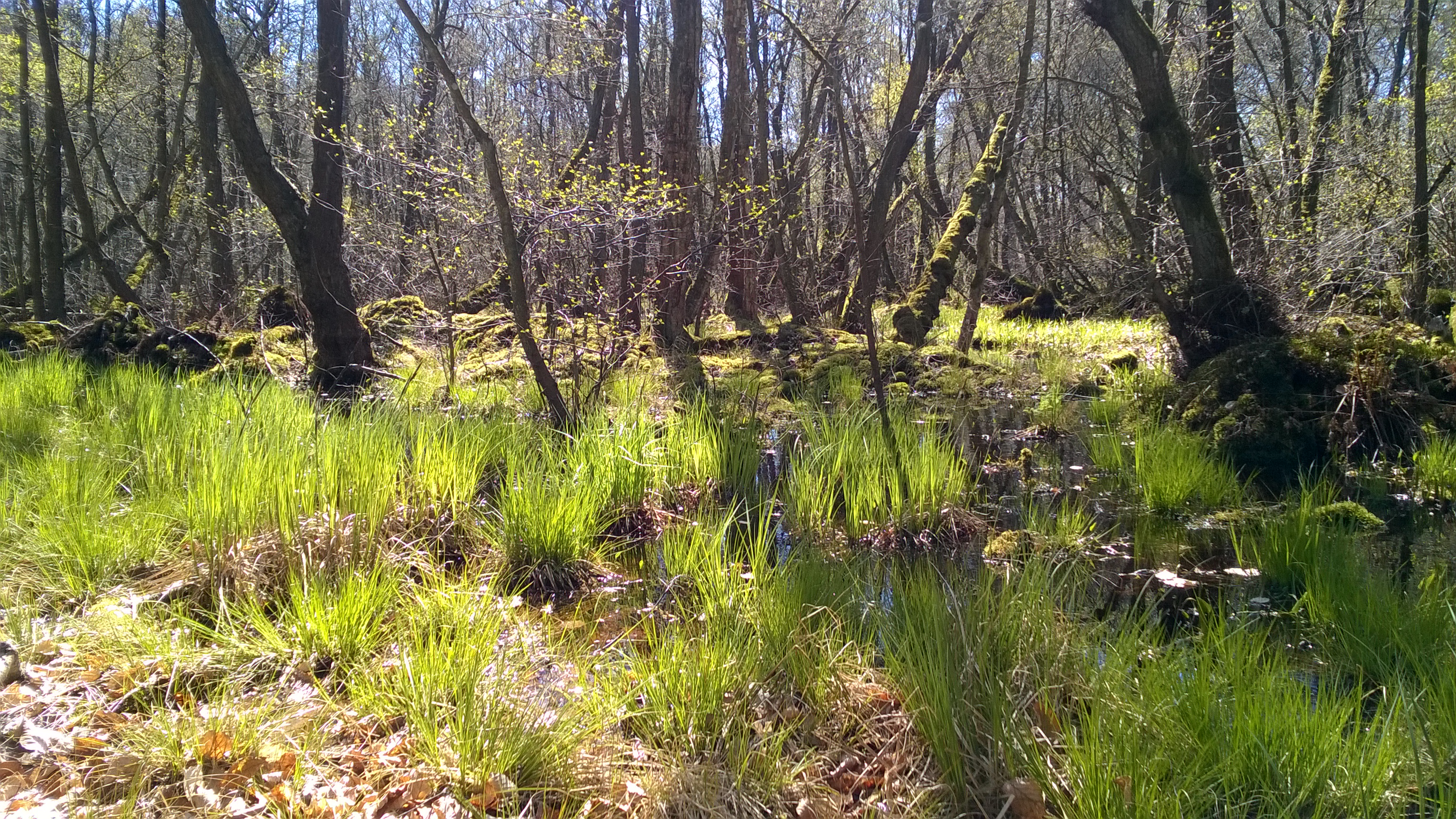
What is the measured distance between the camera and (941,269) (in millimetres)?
10289

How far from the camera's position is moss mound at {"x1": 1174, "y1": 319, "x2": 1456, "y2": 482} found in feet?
17.2

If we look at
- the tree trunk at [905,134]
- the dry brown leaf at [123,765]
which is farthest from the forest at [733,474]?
the tree trunk at [905,134]

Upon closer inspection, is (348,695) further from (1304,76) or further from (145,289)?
(1304,76)

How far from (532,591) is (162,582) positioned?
146 cm

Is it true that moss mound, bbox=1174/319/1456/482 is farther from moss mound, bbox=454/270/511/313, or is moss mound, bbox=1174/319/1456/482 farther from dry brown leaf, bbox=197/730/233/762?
moss mound, bbox=454/270/511/313

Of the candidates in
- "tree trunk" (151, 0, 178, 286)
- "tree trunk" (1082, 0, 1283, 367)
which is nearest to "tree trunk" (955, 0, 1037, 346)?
"tree trunk" (1082, 0, 1283, 367)

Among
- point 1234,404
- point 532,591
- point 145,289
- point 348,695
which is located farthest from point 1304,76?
point 145,289

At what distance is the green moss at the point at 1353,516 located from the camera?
384 centimetres

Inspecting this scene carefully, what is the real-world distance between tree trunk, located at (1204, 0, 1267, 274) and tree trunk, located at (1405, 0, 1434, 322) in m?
1.43

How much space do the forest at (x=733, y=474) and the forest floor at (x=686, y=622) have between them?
21 mm

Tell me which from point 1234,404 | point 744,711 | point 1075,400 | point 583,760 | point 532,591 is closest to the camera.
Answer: point 583,760

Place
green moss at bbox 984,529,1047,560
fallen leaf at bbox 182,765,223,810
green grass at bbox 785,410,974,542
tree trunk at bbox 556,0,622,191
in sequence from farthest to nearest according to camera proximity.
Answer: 1. tree trunk at bbox 556,0,622,191
2. green grass at bbox 785,410,974,542
3. green moss at bbox 984,529,1047,560
4. fallen leaf at bbox 182,765,223,810

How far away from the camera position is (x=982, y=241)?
925 centimetres

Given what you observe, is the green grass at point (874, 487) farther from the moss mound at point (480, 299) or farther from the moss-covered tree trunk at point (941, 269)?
the moss mound at point (480, 299)
